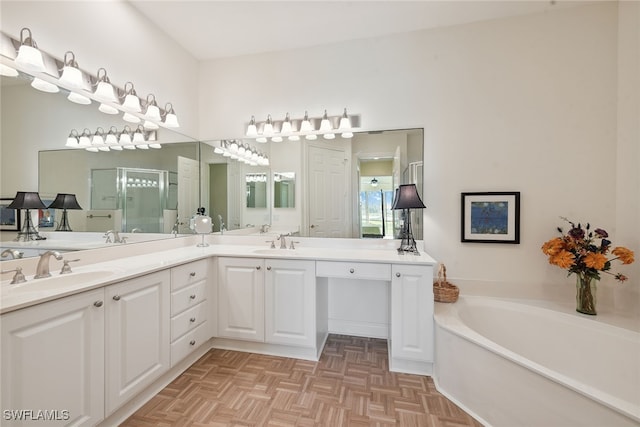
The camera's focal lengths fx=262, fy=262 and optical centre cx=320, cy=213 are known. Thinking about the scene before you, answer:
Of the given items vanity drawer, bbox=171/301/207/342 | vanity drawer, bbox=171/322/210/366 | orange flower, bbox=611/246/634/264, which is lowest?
vanity drawer, bbox=171/322/210/366

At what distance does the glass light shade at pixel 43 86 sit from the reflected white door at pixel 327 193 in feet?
6.15

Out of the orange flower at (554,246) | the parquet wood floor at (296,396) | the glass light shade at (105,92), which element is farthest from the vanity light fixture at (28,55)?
the orange flower at (554,246)

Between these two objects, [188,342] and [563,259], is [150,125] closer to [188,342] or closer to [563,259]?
[188,342]

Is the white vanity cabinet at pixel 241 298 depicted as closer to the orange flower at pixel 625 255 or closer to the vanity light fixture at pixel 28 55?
the vanity light fixture at pixel 28 55

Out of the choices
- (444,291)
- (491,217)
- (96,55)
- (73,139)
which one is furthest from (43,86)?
A: (491,217)

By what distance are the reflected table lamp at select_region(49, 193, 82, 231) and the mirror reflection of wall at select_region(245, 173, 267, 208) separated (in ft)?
4.56

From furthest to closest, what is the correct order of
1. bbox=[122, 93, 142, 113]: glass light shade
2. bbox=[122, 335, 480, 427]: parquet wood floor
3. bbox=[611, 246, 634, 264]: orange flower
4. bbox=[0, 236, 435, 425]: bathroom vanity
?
1. bbox=[122, 93, 142, 113]: glass light shade
2. bbox=[611, 246, 634, 264]: orange flower
3. bbox=[122, 335, 480, 427]: parquet wood floor
4. bbox=[0, 236, 435, 425]: bathroom vanity

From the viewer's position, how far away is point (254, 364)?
2.09m

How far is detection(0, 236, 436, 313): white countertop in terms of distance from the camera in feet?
4.04

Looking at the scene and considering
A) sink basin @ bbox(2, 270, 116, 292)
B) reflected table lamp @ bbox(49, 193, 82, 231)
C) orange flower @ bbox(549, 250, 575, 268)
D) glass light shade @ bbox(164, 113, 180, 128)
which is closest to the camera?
sink basin @ bbox(2, 270, 116, 292)

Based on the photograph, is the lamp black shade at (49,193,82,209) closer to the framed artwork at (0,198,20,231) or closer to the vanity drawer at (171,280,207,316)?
the framed artwork at (0,198,20,231)

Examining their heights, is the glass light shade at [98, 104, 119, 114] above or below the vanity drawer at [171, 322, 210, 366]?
above

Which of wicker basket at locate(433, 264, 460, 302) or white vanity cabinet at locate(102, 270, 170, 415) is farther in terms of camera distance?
wicker basket at locate(433, 264, 460, 302)

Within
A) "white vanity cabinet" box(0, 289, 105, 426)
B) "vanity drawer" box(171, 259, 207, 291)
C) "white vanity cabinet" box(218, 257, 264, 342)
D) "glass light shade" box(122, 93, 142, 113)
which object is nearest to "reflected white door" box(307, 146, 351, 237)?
"white vanity cabinet" box(218, 257, 264, 342)
